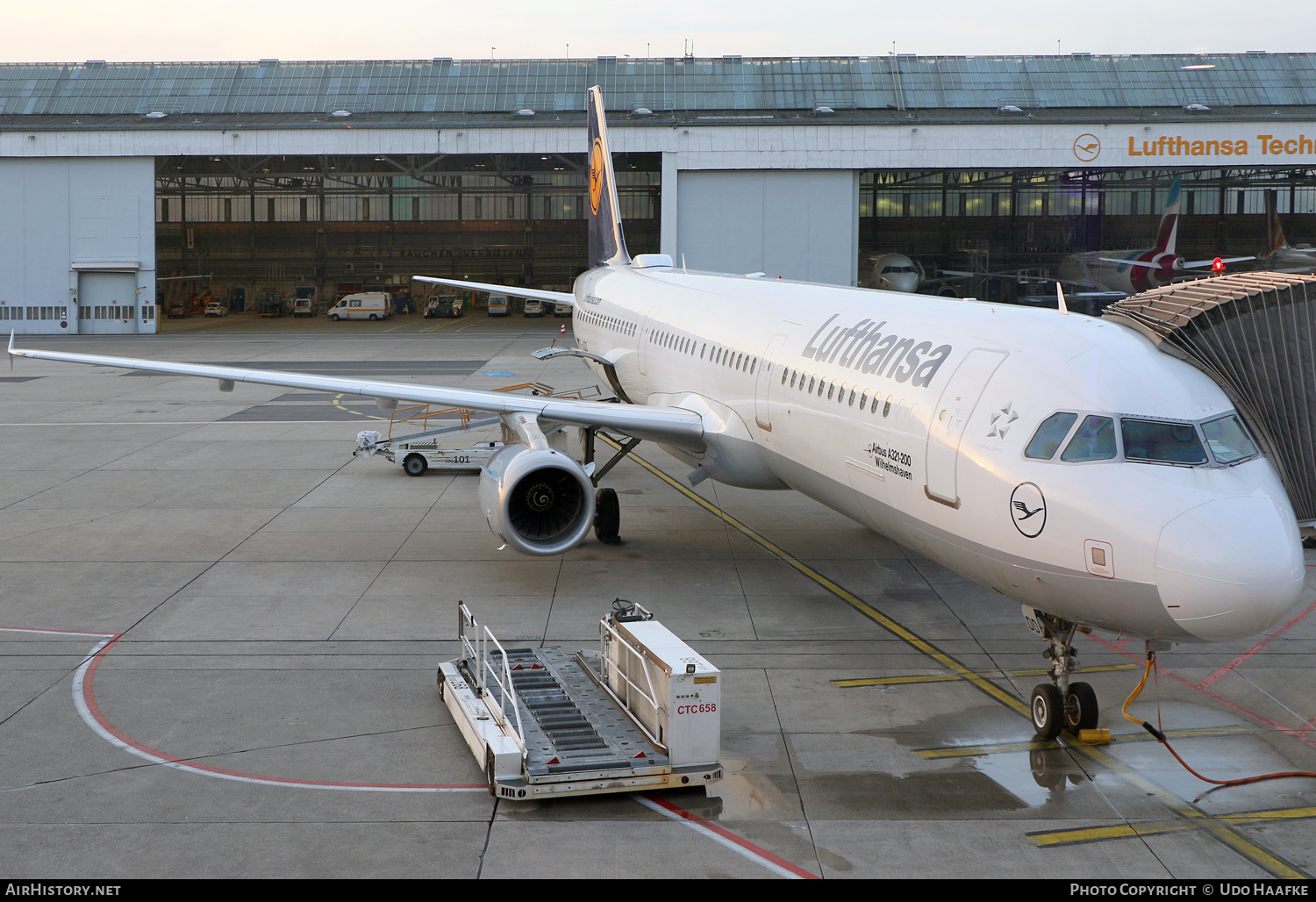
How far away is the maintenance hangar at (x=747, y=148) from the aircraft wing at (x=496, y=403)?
1214 inches

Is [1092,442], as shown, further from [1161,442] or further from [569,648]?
[569,648]

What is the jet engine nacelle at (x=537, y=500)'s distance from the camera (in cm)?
1549

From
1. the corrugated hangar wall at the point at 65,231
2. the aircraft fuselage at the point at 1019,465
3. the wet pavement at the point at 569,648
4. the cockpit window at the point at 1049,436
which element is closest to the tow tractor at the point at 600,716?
the wet pavement at the point at 569,648

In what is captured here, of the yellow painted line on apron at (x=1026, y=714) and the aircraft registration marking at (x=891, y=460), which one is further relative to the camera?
the aircraft registration marking at (x=891, y=460)

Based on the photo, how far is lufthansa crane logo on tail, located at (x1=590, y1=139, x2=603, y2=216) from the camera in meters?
31.9

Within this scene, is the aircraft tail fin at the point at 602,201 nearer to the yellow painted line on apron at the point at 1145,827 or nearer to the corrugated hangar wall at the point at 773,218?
the yellow painted line on apron at the point at 1145,827

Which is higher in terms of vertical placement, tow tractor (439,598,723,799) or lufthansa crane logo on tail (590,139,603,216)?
lufthansa crane logo on tail (590,139,603,216)

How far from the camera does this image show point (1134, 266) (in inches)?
2539

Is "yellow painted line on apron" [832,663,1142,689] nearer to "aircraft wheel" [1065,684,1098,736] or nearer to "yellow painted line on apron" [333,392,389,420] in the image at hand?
"aircraft wheel" [1065,684,1098,736]

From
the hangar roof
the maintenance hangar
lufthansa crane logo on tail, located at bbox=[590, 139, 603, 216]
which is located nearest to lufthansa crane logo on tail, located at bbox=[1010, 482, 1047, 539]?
lufthansa crane logo on tail, located at bbox=[590, 139, 603, 216]

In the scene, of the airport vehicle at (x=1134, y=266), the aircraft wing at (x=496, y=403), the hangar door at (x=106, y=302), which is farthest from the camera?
the hangar door at (x=106, y=302)

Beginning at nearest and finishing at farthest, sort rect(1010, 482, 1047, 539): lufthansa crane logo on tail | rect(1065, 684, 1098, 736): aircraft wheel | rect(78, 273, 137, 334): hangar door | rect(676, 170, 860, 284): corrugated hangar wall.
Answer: rect(1010, 482, 1047, 539): lufthansa crane logo on tail
rect(1065, 684, 1098, 736): aircraft wheel
rect(676, 170, 860, 284): corrugated hangar wall
rect(78, 273, 137, 334): hangar door

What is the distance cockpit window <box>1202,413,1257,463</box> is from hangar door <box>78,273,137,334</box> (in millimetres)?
63655

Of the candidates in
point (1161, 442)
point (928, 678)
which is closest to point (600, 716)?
point (928, 678)
